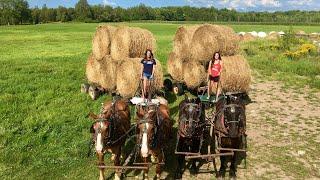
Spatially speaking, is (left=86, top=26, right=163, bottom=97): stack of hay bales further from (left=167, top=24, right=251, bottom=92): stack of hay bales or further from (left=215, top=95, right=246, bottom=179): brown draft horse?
(left=215, top=95, right=246, bottom=179): brown draft horse

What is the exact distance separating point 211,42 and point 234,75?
5.45 feet

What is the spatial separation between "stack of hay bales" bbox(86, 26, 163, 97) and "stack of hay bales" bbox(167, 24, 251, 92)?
5.77 feet

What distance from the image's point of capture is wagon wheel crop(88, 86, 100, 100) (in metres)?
16.2

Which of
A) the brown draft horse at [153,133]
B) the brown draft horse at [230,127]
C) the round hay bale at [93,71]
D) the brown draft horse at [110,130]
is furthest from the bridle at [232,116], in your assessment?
the round hay bale at [93,71]

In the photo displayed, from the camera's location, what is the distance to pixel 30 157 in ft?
35.9

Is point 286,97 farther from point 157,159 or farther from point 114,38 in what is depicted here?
point 157,159

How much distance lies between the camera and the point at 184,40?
17.4 meters

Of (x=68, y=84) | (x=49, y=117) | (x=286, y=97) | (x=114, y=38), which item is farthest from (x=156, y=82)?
(x=286, y=97)

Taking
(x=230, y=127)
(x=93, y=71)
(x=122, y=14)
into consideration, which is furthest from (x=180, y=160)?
(x=122, y=14)

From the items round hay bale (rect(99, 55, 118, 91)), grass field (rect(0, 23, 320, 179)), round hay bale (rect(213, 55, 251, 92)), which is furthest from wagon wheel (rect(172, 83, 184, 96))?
round hay bale (rect(99, 55, 118, 91))

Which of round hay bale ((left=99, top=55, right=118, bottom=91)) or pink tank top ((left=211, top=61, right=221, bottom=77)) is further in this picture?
round hay bale ((left=99, top=55, right=118, bottom=91))

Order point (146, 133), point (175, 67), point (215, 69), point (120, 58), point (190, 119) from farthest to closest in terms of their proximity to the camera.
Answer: point (175, 67) < point (120, 58) < point (215, 69) < point (190, 119) < point (146, 133)

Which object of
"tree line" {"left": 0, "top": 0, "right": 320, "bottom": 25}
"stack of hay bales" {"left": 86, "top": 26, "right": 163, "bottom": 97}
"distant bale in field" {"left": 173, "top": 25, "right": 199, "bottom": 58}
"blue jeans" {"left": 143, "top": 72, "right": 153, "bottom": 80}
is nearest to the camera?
"blue jeans" {"left": 143, "top": 72, "right": 153, "bottom": 80}

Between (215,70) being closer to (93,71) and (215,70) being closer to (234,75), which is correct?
(234,75)
